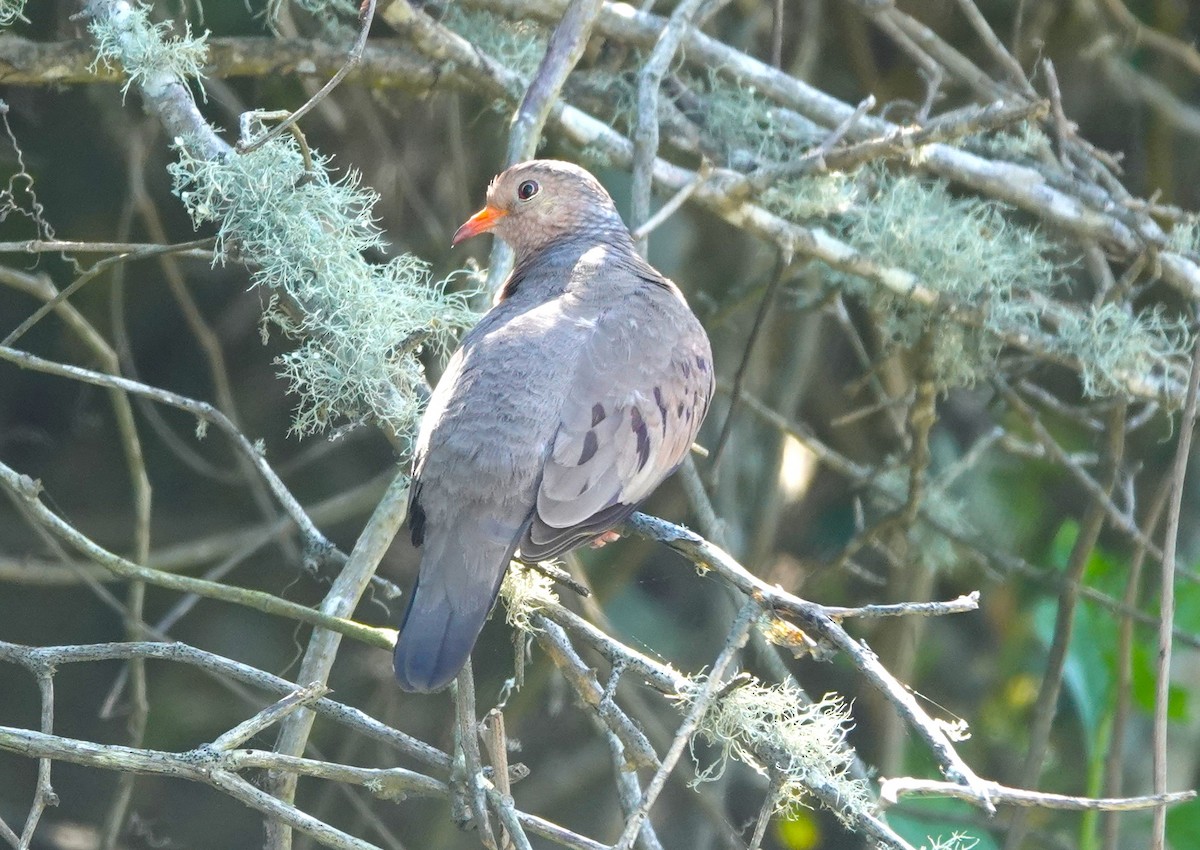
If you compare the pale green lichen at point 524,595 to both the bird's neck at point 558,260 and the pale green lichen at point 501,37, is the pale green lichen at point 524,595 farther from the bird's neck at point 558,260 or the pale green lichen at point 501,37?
the pale green lichen at point 501,37

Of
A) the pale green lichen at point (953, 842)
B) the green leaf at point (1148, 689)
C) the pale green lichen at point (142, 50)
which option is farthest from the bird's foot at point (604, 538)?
the green leaf at point (1148, 689)

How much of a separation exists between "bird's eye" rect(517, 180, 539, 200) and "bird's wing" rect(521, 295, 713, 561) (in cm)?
57

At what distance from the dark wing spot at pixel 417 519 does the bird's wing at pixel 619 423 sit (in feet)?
0.65

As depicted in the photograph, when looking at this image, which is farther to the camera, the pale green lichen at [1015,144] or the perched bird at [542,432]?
the pale green lichen at [1015,144]

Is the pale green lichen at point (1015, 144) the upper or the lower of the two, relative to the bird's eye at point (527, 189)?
upper

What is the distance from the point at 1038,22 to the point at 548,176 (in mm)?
2311

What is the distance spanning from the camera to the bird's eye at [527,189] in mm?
3299

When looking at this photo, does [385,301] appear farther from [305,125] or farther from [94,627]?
[94,627]

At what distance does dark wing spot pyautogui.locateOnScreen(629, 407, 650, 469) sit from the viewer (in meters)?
2.62

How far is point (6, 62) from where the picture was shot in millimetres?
3000

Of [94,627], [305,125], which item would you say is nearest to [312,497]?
[94,627]

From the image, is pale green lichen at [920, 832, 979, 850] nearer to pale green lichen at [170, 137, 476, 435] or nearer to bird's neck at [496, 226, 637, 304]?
pale green lichen at [170, 137, 476, 435]

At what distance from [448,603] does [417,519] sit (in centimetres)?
24

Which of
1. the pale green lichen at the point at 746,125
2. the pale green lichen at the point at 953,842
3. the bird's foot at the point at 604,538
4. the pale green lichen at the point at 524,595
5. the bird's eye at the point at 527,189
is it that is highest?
the pale green lichen at the point at 746,125
